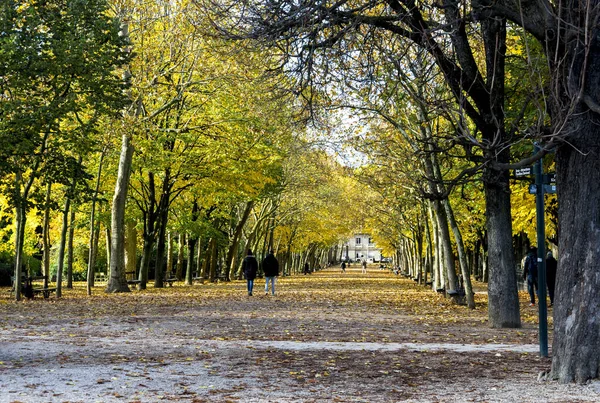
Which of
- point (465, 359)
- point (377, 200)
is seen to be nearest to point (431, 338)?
point (465, 359)

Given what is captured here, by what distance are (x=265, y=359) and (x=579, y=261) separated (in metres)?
4.51

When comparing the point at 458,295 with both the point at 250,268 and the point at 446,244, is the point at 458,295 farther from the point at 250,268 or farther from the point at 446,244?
the point at 250,268

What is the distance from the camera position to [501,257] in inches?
661

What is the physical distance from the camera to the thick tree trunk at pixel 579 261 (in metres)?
9.06

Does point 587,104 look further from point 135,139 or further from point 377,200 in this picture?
point 377,200

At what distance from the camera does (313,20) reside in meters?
11.1

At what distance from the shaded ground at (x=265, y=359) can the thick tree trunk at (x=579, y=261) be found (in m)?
0.33

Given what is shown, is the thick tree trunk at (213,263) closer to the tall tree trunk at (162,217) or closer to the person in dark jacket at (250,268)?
the tall tree trunk at (162,217)

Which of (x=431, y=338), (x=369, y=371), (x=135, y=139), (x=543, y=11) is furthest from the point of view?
(x=135, y=139)

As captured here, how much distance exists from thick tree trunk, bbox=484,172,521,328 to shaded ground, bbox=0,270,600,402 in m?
0.54

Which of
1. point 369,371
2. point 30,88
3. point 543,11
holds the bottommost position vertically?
point 369,371

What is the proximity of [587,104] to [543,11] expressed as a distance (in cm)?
137

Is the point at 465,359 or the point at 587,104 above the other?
the point at 587,104

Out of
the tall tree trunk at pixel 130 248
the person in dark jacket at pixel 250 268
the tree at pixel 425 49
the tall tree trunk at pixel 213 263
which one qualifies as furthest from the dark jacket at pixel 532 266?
the tall tree trunk at pixel 213 263
